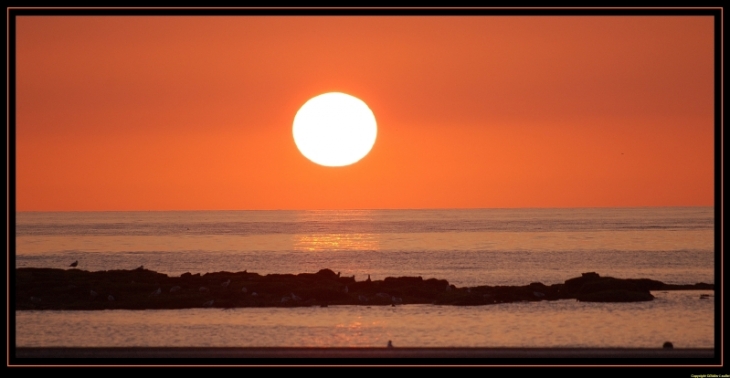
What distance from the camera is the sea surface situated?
33594 mm

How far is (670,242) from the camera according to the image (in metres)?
108

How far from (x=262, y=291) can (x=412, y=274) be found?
2843 cm

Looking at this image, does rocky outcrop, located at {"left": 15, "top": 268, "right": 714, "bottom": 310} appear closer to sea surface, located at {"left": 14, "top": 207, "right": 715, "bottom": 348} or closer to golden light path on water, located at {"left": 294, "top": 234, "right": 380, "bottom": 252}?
sea surface, located at {"left": 14, "top": 207, "right": 715, "bottom": 348}

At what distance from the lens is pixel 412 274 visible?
70.6m

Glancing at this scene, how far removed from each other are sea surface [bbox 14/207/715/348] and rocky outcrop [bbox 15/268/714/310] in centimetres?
115

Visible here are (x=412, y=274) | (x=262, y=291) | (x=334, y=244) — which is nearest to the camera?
(x=262, y=291)

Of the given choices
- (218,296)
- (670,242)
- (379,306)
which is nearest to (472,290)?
(379,306)

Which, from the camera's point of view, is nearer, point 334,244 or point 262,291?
point 262,291

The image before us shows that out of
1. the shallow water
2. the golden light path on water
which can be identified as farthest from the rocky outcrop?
the golden light path on water

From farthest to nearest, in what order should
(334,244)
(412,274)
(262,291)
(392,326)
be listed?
(334,244) → (412,274) → (262,291) → (392,326)

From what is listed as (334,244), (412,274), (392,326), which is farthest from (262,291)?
(334,244)

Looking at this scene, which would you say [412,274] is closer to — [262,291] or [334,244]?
[262,291]

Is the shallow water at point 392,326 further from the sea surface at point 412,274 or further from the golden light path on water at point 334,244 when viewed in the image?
the golden light path on water at point 334,244
